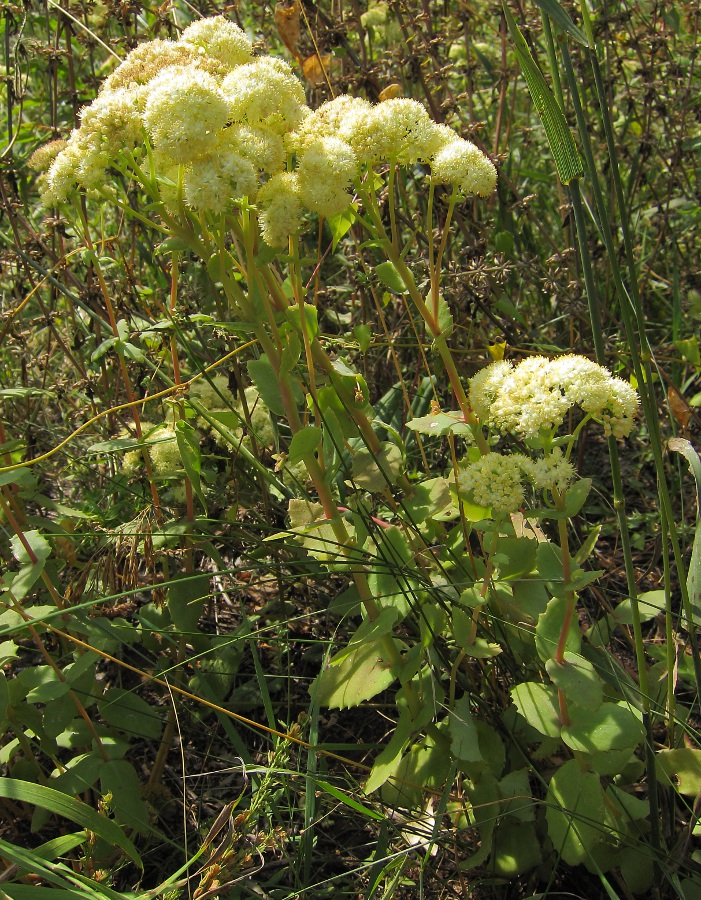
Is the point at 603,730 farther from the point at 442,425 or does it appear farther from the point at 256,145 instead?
the point at 256,145

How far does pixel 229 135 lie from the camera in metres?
1.30

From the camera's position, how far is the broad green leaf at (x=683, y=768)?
1.42 meters

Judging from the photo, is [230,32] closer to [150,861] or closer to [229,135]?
[229,135]

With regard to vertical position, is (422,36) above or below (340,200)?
above

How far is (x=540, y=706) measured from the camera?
138 cm

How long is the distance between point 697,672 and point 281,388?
930 mm

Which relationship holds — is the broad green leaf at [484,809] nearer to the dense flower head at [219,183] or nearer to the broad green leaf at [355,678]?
the broad green leaf at [355,678]

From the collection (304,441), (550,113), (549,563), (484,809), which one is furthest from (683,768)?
(550,113)

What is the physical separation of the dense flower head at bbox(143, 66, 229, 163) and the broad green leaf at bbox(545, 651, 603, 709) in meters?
1.03

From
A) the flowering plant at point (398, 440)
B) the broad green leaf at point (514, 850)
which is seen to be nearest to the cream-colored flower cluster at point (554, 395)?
the flowering plant at point (398, 440)

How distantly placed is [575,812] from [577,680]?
0.76 feet

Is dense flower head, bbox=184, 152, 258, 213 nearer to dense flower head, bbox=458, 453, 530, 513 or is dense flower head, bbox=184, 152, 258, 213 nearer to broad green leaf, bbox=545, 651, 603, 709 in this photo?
dense flower head, bbox=458, 453, 530, 513

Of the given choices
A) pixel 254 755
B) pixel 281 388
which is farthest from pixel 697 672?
pixel 254 755

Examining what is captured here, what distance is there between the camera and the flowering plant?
4.16ft
